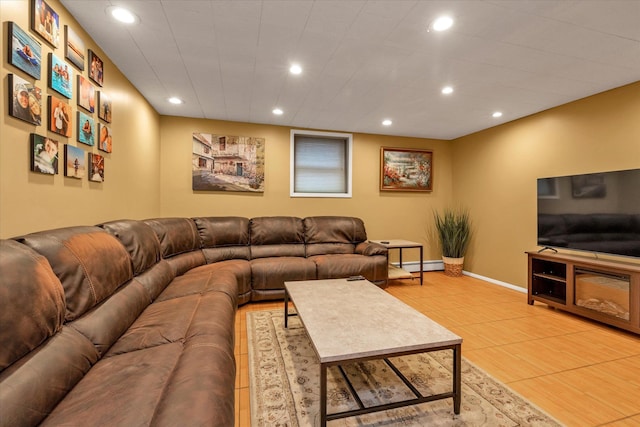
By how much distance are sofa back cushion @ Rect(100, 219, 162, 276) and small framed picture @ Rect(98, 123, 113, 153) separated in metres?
0.72

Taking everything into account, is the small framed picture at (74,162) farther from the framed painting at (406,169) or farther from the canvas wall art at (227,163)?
the framed painting at (406,169)

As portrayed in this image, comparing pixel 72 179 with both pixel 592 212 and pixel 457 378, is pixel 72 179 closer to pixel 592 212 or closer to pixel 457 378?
pixel 457 378

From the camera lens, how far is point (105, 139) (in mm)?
2400

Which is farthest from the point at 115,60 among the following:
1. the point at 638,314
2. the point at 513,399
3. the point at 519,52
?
the point at 638,314

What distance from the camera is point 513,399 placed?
1680 mm

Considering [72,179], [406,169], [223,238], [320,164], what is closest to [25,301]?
[72,179]

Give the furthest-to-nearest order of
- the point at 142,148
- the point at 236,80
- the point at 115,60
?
the point at 142,148 → the point at 236,80 → the point at 115,60

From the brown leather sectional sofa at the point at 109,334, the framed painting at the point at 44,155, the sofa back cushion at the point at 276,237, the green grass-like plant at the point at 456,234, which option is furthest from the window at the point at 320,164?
the framed painting at the point at 44,155

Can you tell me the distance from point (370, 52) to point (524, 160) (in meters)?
2.95

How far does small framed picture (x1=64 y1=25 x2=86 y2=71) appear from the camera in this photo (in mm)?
1861

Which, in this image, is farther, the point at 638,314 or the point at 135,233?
the point at 638,314

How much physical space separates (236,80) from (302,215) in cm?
231

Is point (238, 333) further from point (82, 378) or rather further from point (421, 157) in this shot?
point (421, 157)

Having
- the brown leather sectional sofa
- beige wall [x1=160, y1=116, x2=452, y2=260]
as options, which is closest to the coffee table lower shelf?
the brown leather sectional sofa
